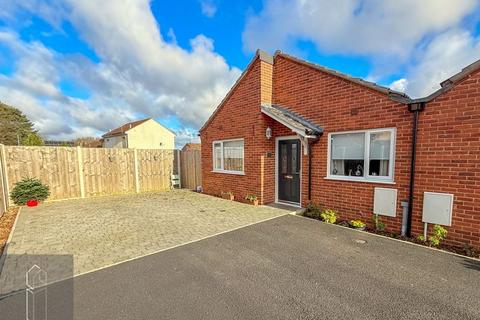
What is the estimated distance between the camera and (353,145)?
19.3ft

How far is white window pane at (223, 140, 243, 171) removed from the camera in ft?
28.5

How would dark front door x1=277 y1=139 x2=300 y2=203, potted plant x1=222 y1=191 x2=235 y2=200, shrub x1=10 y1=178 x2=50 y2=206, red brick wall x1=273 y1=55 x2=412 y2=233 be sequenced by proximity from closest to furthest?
red brick wall x1=273 y1=55 x2=412 y2=233 < dark front door x1=277 y1=139 x2=300 y2=203 < shrub x1=10 y1=178 x2=50 y2=206 < potted plant x1=222 y1=191 x2=235 y2=200

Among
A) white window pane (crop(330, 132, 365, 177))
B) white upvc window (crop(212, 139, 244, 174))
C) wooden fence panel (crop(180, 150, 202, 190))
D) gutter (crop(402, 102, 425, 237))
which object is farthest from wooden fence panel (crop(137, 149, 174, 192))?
gutter (crop(402, 102, 425, 237))

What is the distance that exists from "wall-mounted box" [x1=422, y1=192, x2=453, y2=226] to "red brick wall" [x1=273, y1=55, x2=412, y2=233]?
0.43 m

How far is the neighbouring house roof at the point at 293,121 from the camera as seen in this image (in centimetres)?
615

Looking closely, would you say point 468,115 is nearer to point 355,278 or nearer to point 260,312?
point 355,278

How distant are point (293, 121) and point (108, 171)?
8697 mm

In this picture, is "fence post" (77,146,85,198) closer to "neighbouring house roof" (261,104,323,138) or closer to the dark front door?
"neighbouring house roof" (261,104,323,138)

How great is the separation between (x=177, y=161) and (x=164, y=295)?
10.3 m

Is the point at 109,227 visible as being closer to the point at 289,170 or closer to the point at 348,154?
the point at 289,170

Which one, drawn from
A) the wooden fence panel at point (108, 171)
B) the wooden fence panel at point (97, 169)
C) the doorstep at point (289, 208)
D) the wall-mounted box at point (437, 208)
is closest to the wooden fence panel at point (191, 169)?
the wooden fence panel at point (97, 169)

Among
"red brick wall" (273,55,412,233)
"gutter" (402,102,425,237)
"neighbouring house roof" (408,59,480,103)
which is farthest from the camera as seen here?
"red brick wall" (273,55,412,233)

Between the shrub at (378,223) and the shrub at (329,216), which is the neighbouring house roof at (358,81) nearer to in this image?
the shrub at (378,223)

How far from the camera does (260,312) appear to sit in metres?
2.60
